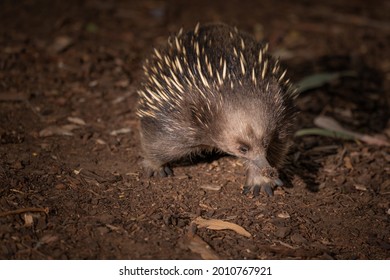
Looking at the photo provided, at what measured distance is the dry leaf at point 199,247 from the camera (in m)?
4.09

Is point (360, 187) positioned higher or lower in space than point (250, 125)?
lower

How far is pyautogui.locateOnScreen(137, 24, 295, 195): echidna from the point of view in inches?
170

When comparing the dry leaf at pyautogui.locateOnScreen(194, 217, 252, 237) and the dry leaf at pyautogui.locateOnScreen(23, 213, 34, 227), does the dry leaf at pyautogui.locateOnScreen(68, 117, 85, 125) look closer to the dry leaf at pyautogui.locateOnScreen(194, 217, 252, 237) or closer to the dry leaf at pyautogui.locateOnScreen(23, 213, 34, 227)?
the dry leaf at pyautogui.locateOnScreen(23, 213, 34, 227)

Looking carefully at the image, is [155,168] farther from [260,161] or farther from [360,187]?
[360,187]

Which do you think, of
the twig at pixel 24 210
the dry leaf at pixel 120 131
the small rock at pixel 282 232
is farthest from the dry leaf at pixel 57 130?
the small rock at pixel 282 232

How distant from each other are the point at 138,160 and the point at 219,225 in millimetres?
1226

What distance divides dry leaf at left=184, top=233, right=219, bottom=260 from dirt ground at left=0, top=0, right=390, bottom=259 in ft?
0.04

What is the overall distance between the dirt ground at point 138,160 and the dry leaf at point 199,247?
0.5 inches

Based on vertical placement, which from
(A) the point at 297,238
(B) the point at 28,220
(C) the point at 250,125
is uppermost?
(C) the point at 250,125

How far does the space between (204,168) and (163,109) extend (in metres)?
0.85

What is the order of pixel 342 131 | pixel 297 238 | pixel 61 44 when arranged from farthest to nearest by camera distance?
pixel 61 44 → pixel 342 131 → pixel 297 238

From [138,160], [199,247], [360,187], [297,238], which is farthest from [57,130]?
[360,187]

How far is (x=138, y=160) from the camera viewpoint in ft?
17.6

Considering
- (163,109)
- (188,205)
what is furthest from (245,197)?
(163,109)
